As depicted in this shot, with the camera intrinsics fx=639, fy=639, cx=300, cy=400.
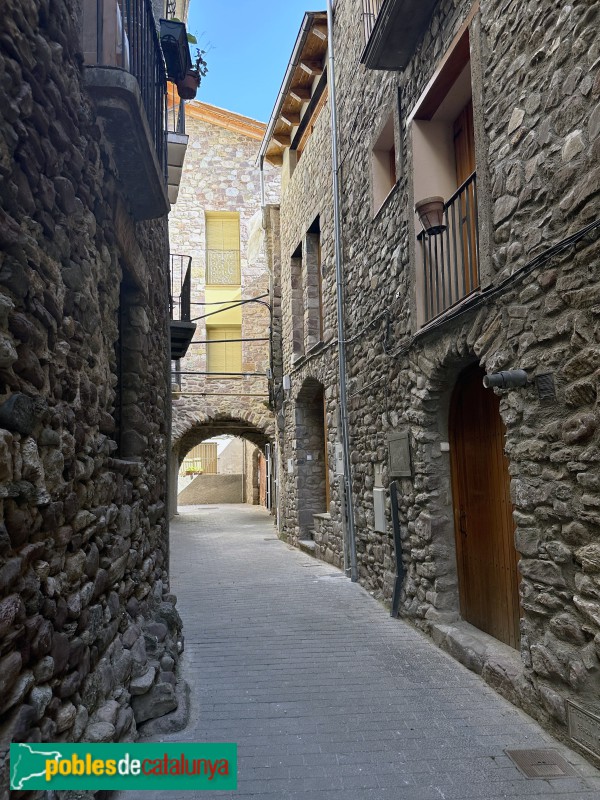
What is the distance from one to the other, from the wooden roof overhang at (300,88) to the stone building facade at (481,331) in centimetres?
89

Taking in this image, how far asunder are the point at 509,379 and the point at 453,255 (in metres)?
1.60

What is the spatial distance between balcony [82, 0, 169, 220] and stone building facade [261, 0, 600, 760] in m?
→ 2.09

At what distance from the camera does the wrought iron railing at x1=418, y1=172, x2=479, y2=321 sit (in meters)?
4.43

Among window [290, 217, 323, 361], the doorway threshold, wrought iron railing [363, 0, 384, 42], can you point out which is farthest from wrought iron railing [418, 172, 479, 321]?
window [290, 217, 323, 361]

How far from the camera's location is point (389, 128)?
647 cm

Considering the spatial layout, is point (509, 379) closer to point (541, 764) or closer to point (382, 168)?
point (541, 764)

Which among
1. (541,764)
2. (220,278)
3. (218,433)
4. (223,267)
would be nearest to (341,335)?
(541,764)

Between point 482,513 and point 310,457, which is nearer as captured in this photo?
point 482,513

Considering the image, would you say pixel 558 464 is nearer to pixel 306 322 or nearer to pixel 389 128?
pixel 389 128

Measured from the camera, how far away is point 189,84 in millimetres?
5613

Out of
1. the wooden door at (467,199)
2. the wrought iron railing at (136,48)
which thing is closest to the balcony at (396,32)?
the wooden door at (467,199)

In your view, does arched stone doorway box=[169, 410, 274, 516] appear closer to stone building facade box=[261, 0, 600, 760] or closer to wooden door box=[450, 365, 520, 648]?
stone building facade box=[261, 0, 600, 760]

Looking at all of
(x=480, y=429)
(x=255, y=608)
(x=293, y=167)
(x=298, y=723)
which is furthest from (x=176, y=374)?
Result: (x=298, y=723)

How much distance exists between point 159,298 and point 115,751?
3712 mm
